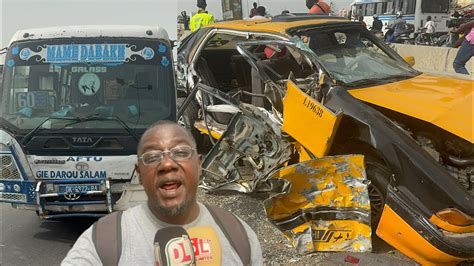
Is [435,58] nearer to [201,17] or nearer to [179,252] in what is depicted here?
[201,17]

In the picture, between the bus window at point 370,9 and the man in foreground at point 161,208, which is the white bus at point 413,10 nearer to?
the bus window at point 370,9

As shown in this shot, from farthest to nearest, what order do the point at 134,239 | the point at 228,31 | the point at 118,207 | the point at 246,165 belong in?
the point at 228,31 → the point at 246,165 → the point at 118,207 → the point at 134,239

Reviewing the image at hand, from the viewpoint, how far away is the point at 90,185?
15.9 ft

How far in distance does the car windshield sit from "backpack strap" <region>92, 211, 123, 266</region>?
3794 mm

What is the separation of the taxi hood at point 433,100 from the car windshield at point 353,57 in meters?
0.28

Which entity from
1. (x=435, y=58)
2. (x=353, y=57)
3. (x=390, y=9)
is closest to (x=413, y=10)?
(x=390, y=9)

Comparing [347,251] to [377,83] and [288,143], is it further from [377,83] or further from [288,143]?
[377,83]

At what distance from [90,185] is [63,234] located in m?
0.85

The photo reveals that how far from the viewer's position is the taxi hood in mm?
4051

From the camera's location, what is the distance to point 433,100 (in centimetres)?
444

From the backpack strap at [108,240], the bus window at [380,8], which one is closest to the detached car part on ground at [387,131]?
the backpack strap at [108,240]

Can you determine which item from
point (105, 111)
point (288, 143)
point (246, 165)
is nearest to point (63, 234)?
point (105, 111)

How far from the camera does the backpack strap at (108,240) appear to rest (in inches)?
62.1

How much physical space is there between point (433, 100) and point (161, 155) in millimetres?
3392
